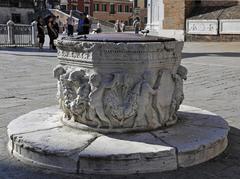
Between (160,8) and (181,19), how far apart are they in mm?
3180

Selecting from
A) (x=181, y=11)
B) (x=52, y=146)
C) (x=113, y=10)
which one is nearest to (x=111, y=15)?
(x=113, y=10)

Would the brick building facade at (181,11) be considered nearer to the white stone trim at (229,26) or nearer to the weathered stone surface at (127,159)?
the white stone trim at (229,26)

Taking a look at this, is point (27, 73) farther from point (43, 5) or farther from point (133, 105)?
point (43, 5)

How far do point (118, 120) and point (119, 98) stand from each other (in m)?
0.22

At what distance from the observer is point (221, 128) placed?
14.8 feet

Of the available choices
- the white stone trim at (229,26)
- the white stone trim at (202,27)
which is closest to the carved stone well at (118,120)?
the white stone trim at (229,26)

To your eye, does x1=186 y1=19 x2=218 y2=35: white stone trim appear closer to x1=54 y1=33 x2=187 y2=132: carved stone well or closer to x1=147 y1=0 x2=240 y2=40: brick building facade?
x1=147 y1=0 x2=240 y2=40: brick building facade

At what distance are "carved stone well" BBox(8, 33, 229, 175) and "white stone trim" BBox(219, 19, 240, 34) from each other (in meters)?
16.5

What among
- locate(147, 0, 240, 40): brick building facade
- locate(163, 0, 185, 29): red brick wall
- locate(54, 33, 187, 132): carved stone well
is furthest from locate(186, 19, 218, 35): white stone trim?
locate(54, 33, 187, 132): carved stone well

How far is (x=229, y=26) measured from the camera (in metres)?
20.4

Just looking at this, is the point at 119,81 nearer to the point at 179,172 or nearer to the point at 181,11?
the point at 179,172

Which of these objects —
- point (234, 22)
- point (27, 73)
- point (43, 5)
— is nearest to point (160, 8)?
point (234, 22)

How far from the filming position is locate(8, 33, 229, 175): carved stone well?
375 cm

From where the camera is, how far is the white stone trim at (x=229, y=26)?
65.9 ft
